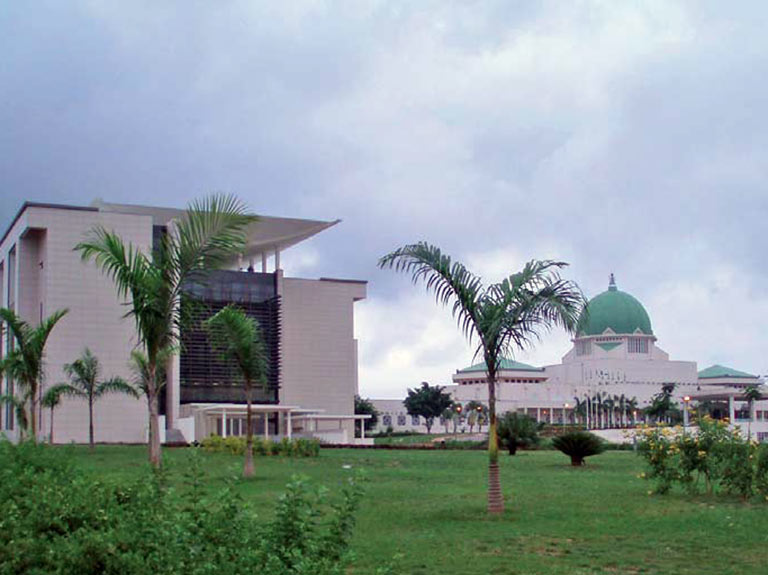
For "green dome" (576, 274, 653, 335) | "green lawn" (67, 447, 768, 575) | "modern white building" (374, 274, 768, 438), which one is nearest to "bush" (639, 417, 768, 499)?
"green lawn" (67, 447, 768, 575)

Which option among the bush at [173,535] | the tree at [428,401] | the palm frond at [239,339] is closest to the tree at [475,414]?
the tree at [428,401]

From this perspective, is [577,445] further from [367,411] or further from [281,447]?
[367,411]

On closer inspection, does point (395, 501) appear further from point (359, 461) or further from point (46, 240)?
point (46, 240)

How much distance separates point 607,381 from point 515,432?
6907 cm

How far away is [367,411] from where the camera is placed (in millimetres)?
93875

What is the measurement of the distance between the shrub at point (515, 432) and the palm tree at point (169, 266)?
2471 cm

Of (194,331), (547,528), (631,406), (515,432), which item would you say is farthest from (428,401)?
(547,528)

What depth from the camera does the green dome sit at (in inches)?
4188

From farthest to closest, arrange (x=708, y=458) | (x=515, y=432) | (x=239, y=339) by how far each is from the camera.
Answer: (x=515, y=432) < (x=239, y=339) < (x=708, y=458)

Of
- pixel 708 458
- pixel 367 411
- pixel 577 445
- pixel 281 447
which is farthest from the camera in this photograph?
pixel 367 411

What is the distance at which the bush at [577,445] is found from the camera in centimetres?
2934

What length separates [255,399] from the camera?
66.0m

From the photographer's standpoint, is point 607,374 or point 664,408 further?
point 607,374

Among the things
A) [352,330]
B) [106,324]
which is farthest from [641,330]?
[106,324]
